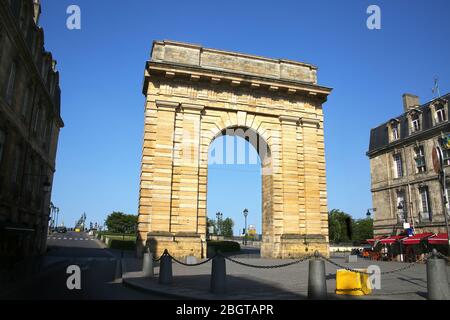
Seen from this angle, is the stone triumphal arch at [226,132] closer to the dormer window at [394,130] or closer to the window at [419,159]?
the window at [419,159]

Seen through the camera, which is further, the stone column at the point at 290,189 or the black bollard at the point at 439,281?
the stone column at the point at 290,189

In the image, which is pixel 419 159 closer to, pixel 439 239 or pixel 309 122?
pixel 439 239

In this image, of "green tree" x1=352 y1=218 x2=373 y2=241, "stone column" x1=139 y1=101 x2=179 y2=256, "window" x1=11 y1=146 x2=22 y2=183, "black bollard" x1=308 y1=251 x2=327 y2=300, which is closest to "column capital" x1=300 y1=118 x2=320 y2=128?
"stone column" x1=139 y1=101 x2=179 y2=256

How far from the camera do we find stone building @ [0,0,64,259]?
14.7 m

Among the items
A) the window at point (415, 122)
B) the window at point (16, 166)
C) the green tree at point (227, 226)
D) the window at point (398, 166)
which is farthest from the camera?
the green tree at point (227, 226)

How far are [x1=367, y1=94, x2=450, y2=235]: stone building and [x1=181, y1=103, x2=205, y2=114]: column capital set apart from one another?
1602 cm

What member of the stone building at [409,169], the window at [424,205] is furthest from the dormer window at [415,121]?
Answer: the window at [424,205]

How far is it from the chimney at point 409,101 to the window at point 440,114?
488 cm

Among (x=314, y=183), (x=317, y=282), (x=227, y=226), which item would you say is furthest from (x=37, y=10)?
(x=227, y=226)

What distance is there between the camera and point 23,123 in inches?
696

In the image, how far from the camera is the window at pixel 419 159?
2681 cm

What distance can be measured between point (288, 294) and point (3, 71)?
1414 cm

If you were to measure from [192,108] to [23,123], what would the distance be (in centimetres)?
882

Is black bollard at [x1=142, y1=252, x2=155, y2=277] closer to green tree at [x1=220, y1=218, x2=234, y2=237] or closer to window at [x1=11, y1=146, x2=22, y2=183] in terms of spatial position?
window at [x1=11, y1=146, x2=22, y2=183]
